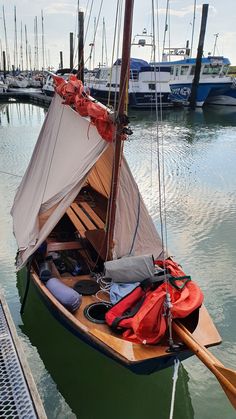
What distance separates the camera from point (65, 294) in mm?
5430

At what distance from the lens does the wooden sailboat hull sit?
14.2 feet

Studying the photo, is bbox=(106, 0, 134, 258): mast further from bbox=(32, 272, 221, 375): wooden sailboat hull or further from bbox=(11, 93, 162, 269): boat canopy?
bbox=(32, 272, 221, 375): wooden sailboat hull

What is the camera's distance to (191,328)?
15.9 feet

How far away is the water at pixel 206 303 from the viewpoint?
5152 millimetres

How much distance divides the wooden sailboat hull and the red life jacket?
0.13 meters

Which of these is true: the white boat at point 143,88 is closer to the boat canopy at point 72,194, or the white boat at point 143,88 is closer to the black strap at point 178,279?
the boat canopy at point 72,194

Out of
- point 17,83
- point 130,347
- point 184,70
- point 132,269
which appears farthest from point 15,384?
point 17,83

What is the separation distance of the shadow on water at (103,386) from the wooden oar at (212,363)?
1.30 m

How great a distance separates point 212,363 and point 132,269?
6.55 feet

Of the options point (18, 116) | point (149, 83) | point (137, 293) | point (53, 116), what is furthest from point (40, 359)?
point (149, 83)

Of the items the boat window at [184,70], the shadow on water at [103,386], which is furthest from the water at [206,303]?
the boat window at [184,70]

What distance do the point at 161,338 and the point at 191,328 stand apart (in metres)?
0.47

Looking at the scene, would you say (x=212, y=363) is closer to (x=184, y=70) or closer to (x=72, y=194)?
(x=72, y=194)

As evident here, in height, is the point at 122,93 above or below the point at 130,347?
above
